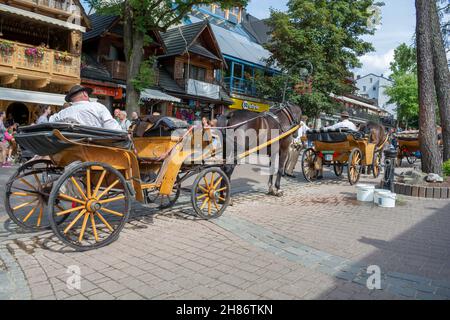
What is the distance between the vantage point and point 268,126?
760cm

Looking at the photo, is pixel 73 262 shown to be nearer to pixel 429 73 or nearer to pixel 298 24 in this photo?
pixel 429 73

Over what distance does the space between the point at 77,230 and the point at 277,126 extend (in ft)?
15.3

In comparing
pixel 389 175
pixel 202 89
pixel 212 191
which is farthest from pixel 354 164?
pixel 202 89

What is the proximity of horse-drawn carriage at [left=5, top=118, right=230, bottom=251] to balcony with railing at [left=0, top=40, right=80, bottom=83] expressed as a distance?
13.1 metres

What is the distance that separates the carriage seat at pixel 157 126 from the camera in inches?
211

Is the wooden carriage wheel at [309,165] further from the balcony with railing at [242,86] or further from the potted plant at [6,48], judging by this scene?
the balcony with railing at [242,86]

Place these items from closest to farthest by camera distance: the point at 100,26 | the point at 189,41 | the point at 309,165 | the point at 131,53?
the point at 309,165
the point at 131,53
the point at 100,26
the point at 189,41

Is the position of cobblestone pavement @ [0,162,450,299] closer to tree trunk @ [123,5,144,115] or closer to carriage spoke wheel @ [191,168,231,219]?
carriage spoke wheel @ [191,168,231,219]

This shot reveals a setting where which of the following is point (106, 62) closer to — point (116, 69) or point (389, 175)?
point (116, 69)

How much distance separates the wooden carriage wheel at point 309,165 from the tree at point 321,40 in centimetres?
1494

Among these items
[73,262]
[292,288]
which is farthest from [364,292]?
[73,262]

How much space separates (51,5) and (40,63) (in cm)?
322

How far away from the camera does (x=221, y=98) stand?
89.8 ft

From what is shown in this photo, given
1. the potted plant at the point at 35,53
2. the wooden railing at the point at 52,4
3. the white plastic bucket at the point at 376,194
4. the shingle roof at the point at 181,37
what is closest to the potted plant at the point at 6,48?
the potted plant at the point at 35,53
